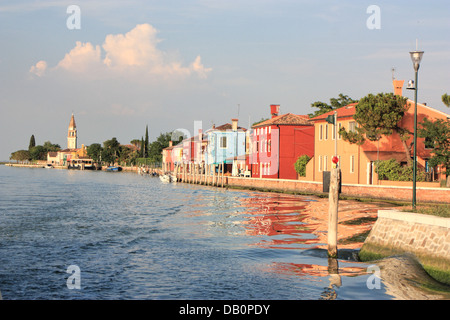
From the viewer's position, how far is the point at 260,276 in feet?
51.1

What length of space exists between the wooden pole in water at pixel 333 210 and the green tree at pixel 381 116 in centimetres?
2693

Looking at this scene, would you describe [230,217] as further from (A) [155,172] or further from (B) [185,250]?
(A) [155,172]

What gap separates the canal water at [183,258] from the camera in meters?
13.9

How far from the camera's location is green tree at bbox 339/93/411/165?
42.2 metres

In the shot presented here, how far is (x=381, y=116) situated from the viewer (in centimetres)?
4250

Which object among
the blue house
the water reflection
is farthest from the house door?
the blue house

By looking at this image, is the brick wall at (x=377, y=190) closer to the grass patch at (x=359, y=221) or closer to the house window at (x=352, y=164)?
the house window at (x=352, y=164)

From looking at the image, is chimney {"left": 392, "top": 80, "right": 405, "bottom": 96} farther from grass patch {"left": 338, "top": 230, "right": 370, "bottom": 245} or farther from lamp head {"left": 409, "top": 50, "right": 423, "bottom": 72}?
lamp head {"left": 409, "top": 50, "right": 423, "bottom": 72}

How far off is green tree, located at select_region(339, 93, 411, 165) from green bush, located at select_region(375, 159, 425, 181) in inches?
57.9

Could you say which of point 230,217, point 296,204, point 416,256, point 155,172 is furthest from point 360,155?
point 155,172

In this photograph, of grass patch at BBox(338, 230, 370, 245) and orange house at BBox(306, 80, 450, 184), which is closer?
grass patch at BBox(338, 230, 370, 245)
